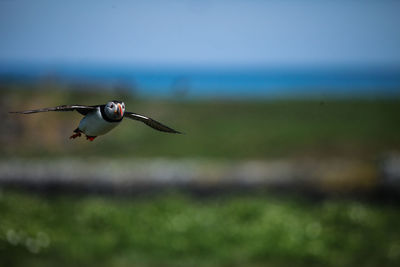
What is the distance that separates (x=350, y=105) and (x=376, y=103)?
172 cm

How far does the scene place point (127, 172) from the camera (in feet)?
40.9

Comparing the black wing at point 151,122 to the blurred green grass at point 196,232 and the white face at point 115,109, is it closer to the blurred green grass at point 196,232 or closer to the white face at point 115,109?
the white face at point 115,109

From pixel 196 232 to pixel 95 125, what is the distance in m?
8.53

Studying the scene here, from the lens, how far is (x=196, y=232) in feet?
30.2

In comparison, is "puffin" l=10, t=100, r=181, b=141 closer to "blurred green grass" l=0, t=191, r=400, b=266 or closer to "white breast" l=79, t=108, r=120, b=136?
"white breast" l=79, t=108, r=120, b=136

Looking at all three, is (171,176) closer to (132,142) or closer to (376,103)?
(132,142)

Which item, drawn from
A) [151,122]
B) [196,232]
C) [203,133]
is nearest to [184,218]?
[196,232]

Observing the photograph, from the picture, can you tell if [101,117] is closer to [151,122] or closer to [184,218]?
[151,122]

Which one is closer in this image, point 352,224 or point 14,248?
point 14,248

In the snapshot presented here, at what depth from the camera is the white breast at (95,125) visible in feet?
3.04

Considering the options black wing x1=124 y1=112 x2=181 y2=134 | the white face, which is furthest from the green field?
the white face

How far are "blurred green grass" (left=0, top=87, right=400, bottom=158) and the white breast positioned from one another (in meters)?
14.3

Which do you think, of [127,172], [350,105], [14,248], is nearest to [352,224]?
[127,172]

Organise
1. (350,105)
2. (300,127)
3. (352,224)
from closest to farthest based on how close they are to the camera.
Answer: (352,224)
(300,127)
(350,105)
